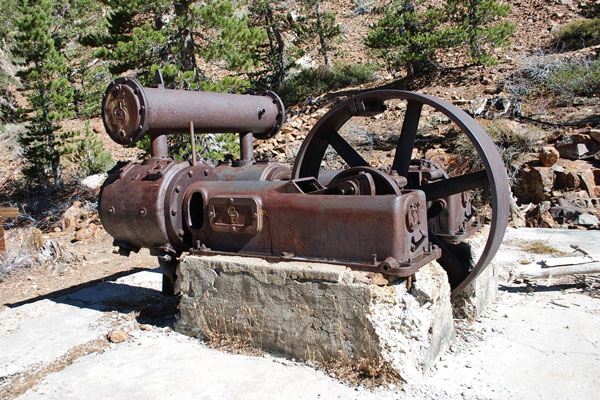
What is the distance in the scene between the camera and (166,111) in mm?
4254

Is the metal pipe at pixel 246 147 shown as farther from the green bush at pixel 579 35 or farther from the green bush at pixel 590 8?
the green bush at pixel 590 8

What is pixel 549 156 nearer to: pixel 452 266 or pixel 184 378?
pixel 452 266

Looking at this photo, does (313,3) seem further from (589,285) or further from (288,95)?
(589,285)

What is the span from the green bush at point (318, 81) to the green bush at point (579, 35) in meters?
6.26

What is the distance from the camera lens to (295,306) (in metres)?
3.45

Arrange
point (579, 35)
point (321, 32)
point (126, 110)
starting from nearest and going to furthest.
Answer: point (126, 110), point (579, 35), point (321, 32)

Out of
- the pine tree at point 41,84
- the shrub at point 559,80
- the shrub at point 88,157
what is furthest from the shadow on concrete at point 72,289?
the shrub at point 559,80

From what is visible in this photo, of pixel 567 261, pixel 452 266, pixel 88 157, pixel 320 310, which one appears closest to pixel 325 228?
pixel 320 310

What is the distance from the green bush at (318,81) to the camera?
18.8m

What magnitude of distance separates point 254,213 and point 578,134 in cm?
835

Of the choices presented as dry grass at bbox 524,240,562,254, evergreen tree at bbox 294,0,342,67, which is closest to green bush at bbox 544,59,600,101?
dry grass at bbox 524,240,562,254

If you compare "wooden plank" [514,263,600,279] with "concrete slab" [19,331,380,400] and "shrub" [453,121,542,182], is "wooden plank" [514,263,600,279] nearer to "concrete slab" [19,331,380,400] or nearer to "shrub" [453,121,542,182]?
"concrete slab" [19,331,380,400]

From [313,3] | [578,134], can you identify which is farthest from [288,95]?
[578,134]

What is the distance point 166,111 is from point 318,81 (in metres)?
15.7
